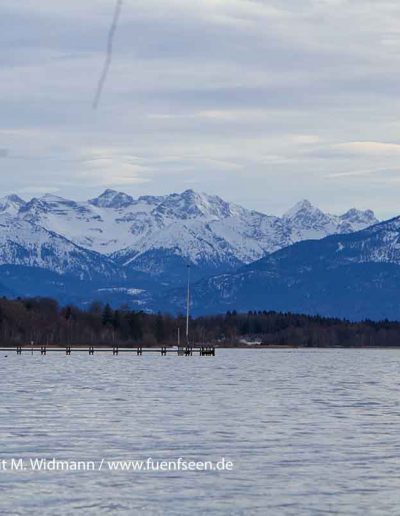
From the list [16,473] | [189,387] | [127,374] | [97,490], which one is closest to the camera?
[97,490]

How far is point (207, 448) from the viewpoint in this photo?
62594 millimetres

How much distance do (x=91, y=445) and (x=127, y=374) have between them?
290ft

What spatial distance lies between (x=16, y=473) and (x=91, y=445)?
30.0ft

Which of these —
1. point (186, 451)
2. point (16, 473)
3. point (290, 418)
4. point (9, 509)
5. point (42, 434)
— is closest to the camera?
point (9, 509)

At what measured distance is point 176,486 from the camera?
169 feet

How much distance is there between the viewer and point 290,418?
79.7m

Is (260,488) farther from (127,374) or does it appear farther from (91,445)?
(127,374)

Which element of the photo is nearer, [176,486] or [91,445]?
[176,486]

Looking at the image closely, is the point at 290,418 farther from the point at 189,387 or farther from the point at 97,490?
the point at 189,387

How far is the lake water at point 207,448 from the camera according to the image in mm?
48469

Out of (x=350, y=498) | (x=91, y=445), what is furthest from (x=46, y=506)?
(x=91, y=445)

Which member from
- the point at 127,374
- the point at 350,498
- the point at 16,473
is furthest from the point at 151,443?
the point at 127,374

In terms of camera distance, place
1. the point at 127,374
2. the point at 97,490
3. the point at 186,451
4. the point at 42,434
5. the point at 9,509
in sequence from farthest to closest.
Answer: the point at 127,374 → the point at 42,434 → the point at 186,451 → the point at 97,490 → the point at 9,509

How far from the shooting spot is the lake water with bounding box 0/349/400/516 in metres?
48.5
